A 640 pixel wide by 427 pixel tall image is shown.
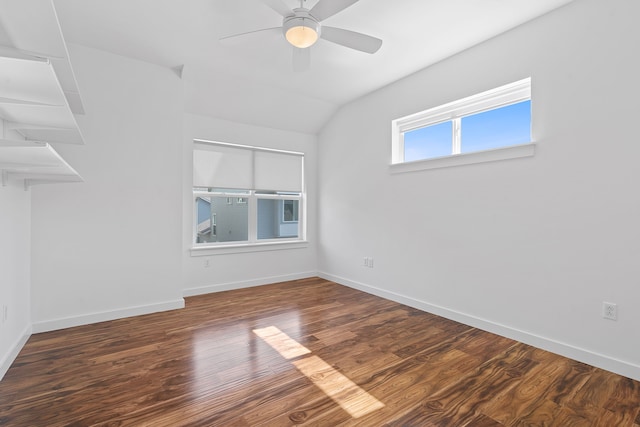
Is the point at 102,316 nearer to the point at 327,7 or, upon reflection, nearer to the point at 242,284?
the point at 242,284

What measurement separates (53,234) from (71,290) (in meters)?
0.55

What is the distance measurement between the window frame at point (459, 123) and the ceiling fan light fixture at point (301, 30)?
173 cm

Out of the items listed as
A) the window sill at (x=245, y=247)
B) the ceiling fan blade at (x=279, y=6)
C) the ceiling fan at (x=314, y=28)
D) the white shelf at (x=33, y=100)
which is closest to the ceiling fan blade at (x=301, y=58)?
the ceiling fan at (x=314, y=28)

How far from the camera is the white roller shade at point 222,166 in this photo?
406 cm

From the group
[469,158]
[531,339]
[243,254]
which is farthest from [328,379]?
[243,254]

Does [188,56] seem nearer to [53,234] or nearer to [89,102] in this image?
[89,102]

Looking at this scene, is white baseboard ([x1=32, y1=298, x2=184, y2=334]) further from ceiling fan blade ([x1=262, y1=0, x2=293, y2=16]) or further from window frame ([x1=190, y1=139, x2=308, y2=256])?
ceiling fan blade ([x1=262, y1=0, x2=293, y2=16])

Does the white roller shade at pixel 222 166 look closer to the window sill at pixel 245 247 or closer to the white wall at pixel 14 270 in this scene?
the window sill at pixel 245 247

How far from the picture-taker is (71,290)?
9.55 feet


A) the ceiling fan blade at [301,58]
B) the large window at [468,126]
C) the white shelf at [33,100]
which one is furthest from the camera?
the large window at [468,126]

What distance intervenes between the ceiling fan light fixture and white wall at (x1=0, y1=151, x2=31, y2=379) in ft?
7.30

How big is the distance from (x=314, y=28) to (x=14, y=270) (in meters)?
2.86

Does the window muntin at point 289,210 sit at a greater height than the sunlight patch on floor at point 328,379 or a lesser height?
greater

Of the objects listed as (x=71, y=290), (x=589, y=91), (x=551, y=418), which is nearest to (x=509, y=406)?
(x=551, y=418)
